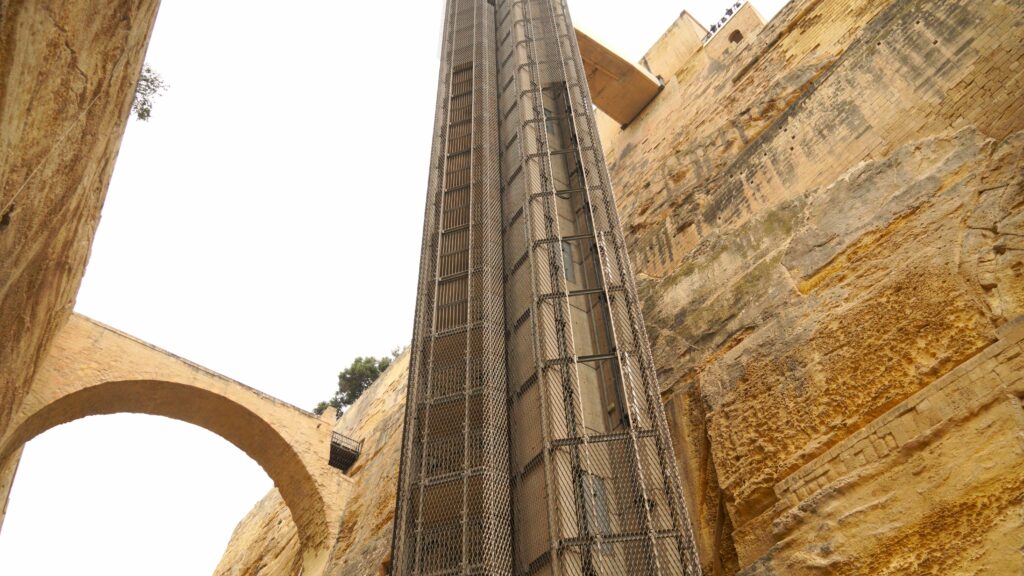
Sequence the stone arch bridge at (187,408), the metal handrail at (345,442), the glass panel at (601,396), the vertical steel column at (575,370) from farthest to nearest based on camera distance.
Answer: the metal handrail at (345,442), the stone arch bridge at (187,408), the glass panel at (601,396), the vertical steel column at (575,370)

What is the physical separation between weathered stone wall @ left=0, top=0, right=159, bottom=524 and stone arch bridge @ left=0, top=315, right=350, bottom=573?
1.88m

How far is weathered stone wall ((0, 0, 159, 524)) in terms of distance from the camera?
12.9 ft

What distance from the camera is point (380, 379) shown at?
58.4ft

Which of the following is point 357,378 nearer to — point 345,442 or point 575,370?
point 345,442

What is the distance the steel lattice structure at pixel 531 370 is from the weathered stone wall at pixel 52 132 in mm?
3565

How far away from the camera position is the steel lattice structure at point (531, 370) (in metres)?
5.74

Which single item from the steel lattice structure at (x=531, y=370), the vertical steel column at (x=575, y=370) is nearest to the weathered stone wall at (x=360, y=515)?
the steel lattice structure at (x=531, y=370)

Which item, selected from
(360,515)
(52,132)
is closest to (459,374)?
(52,132)

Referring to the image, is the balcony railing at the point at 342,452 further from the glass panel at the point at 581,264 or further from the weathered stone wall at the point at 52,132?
the glass panel at the point at 581,264

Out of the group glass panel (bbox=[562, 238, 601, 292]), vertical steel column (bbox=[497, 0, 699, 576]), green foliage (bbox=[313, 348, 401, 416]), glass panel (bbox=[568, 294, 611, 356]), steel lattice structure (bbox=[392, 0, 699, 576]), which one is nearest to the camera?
vertical steel column (bbox=[497, 0, 699, 576])

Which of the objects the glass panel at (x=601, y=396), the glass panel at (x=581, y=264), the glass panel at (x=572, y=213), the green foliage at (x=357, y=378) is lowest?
the glass panel at (x=601, y=396)

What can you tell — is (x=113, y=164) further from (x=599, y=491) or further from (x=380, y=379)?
(x=380, y=379)

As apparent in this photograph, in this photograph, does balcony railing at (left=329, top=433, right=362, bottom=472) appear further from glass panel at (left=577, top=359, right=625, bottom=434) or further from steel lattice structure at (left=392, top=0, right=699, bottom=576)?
glass panel at (left=577, top=359, right=625, bottom=434)

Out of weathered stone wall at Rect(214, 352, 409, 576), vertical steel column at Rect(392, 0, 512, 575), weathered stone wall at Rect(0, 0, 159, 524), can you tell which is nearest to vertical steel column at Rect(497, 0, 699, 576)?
Result: vertical steel column at Rect(392, 0, 512, 575)
